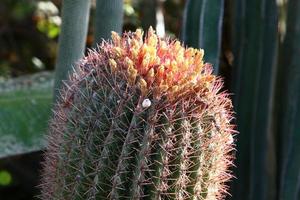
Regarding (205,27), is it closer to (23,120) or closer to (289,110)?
(289,110)

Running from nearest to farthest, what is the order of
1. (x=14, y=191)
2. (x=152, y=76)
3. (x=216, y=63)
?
(x=152, y=76) → (x=216, y=63) → (x=14, y=191)

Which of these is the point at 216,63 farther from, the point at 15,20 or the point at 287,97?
the point at 15,20

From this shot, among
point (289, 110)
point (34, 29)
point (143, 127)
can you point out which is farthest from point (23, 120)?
point (34, 29)

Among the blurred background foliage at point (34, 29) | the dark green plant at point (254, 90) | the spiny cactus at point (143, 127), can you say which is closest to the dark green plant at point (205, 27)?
the dark green plant at point (254, 90)

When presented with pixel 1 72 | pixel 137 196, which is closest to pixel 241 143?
pixel 137 196

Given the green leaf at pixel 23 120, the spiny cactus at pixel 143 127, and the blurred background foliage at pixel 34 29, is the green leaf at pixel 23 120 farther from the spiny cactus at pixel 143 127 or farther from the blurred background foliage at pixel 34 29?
the blurred background foliage at pixel 34 29
